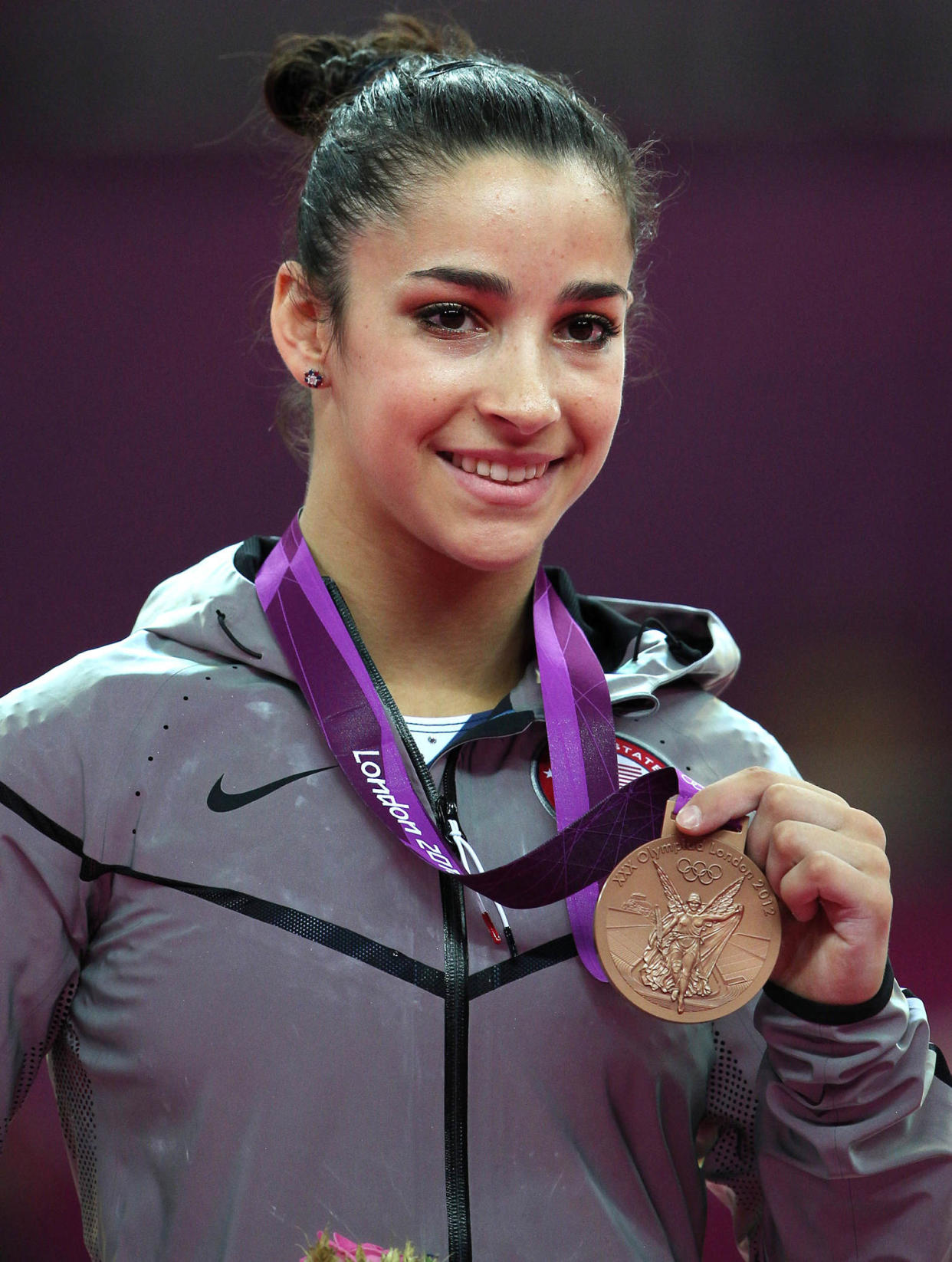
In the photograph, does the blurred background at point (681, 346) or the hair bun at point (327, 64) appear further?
the blurred background at point (681, 346)

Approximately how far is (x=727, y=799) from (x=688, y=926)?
4.6 inches

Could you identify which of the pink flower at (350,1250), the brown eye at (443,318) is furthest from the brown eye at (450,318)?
the pink flower at (350,1250)

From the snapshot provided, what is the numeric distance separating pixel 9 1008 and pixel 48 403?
254cm

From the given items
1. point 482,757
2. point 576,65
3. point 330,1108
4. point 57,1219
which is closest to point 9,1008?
point 330,1108

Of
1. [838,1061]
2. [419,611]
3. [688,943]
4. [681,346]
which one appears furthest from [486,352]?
[681,346]

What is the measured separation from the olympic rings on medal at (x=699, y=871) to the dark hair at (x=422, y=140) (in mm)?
595

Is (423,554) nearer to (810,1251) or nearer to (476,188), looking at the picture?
(476,188)

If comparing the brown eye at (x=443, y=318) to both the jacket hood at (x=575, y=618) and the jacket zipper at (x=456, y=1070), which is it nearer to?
the jacket hood at (x=575, y=618)

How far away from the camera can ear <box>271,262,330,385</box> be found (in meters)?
1.56

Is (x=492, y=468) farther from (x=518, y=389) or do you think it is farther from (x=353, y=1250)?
(x=353, y=1250)

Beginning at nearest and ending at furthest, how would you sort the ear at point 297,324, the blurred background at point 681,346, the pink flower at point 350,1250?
the pink flower at point 350,1250 < the ear at point 297,324 < the blurred background at point 681,346

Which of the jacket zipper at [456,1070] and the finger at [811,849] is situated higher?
the finger at [811,849]

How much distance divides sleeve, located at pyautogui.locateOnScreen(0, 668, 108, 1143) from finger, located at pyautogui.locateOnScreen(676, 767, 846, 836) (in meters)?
0.53

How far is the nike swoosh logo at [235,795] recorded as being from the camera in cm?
143
